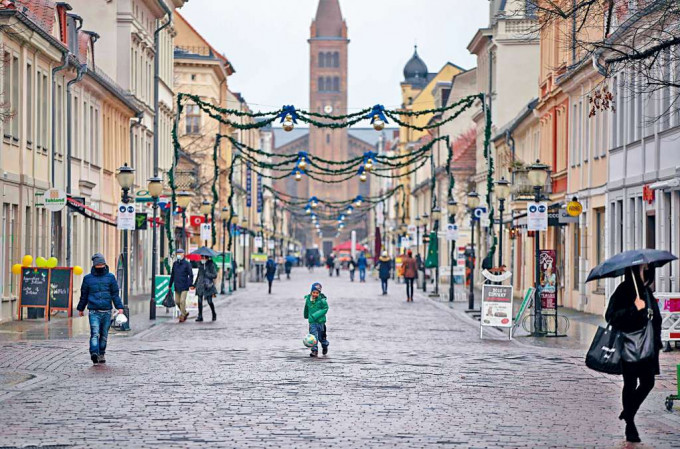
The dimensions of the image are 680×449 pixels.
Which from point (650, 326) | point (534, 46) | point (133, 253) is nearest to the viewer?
point (650, 326)

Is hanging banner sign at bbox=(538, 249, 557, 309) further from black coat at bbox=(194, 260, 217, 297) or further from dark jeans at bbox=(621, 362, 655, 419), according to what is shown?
dark jeans at bbox=(621, 362, 655, 419)

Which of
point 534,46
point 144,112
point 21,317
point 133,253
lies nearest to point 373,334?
point 21,317

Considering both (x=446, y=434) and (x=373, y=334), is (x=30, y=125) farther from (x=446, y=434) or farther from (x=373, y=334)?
(x=446, y=434)

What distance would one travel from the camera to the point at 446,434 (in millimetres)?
12477

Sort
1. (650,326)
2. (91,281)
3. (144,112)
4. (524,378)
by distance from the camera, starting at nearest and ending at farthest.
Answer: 1. (650,326)
2. (524,378)
3. (91,281)
4. (144,112)

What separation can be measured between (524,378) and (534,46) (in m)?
47.6

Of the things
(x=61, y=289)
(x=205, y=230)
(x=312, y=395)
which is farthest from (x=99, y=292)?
(x=205, y=230)

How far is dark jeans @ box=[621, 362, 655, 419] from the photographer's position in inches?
488

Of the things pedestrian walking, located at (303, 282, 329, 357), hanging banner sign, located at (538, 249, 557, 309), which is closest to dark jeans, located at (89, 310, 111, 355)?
pedestrian walking, located at (303, 282, 329, 357)

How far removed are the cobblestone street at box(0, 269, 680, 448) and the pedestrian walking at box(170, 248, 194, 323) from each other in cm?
479

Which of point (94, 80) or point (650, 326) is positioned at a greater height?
point (94, 80)

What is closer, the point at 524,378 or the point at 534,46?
the point at 524,378

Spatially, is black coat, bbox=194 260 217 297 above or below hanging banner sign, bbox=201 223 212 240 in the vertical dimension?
below

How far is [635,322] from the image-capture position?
40.8 ft
